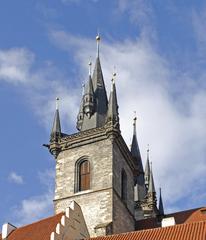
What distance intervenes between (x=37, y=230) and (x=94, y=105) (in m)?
12.0

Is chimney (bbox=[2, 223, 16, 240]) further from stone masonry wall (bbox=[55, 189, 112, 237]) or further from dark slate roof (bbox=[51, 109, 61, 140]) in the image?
dark slate roof (bbox=[51, 109, 61, 140])

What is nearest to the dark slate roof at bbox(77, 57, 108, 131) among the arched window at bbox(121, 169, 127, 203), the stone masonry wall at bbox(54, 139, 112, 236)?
the stone masonry wall at bbox(54, 139, 112, 236)

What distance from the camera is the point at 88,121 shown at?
4566 cm

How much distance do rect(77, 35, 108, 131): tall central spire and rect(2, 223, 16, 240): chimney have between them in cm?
901

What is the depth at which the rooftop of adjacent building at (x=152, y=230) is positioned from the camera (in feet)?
94.8

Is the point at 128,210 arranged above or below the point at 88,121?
below

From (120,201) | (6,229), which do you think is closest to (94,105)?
(120,201)

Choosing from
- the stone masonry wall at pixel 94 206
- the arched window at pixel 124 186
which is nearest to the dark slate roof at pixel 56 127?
the arched window at pixel 124 186

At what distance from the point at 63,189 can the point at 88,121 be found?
544cm

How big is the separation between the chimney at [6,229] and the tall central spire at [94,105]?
29.6 ft

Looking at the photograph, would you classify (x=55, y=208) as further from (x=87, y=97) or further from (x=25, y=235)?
(x=87, y=97)

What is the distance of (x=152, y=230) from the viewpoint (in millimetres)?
30438

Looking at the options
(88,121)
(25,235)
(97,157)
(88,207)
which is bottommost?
(25,235)

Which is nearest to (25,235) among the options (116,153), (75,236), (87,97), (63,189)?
(75,236)
